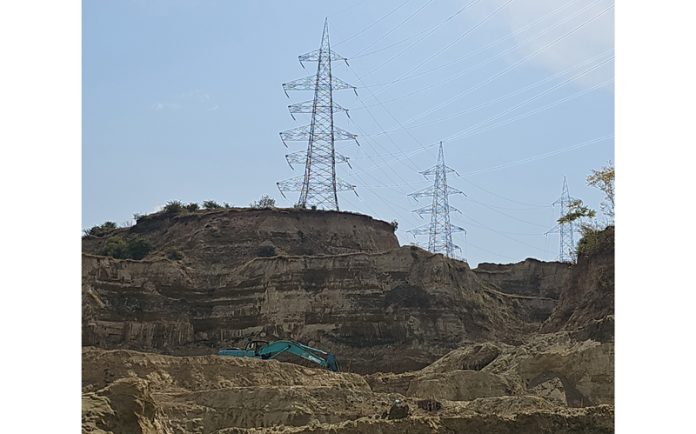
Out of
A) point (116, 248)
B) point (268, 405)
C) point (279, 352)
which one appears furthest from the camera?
point (116, 248)

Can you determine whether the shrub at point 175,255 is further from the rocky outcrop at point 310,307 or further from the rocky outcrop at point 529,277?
the rocky outcrop at point 529,277

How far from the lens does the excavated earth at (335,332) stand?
75.9 feet

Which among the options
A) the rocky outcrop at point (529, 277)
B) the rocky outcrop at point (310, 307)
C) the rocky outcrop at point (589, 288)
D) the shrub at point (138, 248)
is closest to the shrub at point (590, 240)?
the rocky outcrop at point (589, 288)

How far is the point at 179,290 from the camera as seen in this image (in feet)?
194

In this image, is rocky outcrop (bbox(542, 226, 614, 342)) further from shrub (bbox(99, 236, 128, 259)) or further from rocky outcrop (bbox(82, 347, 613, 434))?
shrub (bbox(99, 236, 128, 259))

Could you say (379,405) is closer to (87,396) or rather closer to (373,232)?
(87,396)

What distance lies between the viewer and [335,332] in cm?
5481

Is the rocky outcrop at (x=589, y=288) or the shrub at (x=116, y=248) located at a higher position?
the shrub at (x=116, y=248)

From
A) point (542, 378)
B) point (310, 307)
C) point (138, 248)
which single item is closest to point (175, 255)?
point (138, 248)

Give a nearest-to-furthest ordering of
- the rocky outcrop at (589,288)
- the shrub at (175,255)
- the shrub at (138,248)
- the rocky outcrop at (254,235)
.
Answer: the rocky outcrop at (589,288) < the shrub at (175,255) < the rocky outcrop at (254,235) < the shrub at (138,248)

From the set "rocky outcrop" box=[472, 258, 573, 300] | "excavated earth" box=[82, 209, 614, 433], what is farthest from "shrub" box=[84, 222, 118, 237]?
"rocky outcrop" box=[472, 258, 573, 300]

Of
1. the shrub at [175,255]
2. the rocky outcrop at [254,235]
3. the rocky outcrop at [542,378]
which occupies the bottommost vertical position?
the rocky outcrop at [542,378]

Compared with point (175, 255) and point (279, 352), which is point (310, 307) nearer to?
point (175, 255)

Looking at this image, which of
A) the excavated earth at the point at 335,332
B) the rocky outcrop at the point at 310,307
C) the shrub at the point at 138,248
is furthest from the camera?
the shrub at the point at 138,248
